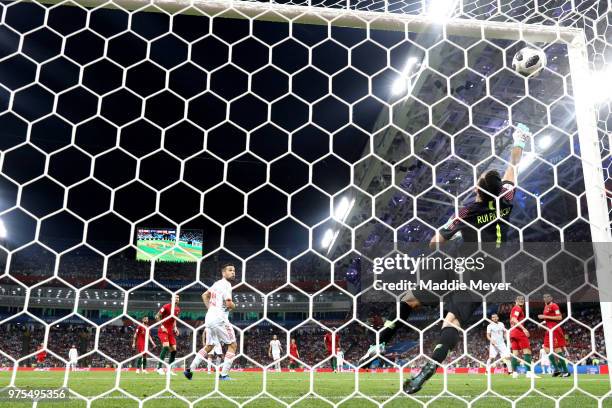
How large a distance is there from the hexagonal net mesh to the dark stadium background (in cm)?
8

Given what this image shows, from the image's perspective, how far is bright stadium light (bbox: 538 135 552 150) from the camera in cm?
1291

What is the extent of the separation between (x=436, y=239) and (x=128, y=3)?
7.72 feet

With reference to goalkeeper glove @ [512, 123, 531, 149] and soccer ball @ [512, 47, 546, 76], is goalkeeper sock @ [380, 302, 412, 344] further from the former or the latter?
soccer ball @ [512, 47, 546, 76]

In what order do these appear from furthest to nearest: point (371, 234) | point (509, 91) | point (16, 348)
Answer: point (16, 348) → point (371, 234) → point (509, 91)

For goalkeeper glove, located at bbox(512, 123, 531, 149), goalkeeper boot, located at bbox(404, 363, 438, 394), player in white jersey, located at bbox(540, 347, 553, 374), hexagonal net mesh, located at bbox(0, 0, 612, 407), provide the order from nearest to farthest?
goalkeeper boot, located at bbox(404, 363, 438, 394) < hexagonal net mesh, located at bbox(0, 0, 612, 407) < goalkeeper glove, located at bbox(512, 123, 531, 149) < player in white jersey, located at bbox(540, 347, 553, 374)

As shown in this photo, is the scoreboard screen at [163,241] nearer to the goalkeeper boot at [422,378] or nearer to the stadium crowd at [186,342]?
the stadium crowd at [186,342]

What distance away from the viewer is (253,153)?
148 inches

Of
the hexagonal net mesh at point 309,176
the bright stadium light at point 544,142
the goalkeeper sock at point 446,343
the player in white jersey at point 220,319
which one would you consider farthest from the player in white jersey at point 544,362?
the goalkeeper sock at point 446,343

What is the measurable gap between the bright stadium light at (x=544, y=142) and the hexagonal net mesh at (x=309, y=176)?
68 mm

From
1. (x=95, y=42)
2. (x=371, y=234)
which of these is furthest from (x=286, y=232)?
(x=95, y=42)

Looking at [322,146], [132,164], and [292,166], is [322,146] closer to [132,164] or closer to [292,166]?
[292,166]

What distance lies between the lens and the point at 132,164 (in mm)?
18828

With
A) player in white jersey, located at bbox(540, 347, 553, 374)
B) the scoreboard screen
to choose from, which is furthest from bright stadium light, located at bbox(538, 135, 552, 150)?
the scoreboard screen

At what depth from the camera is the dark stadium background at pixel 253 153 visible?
7.01 m
